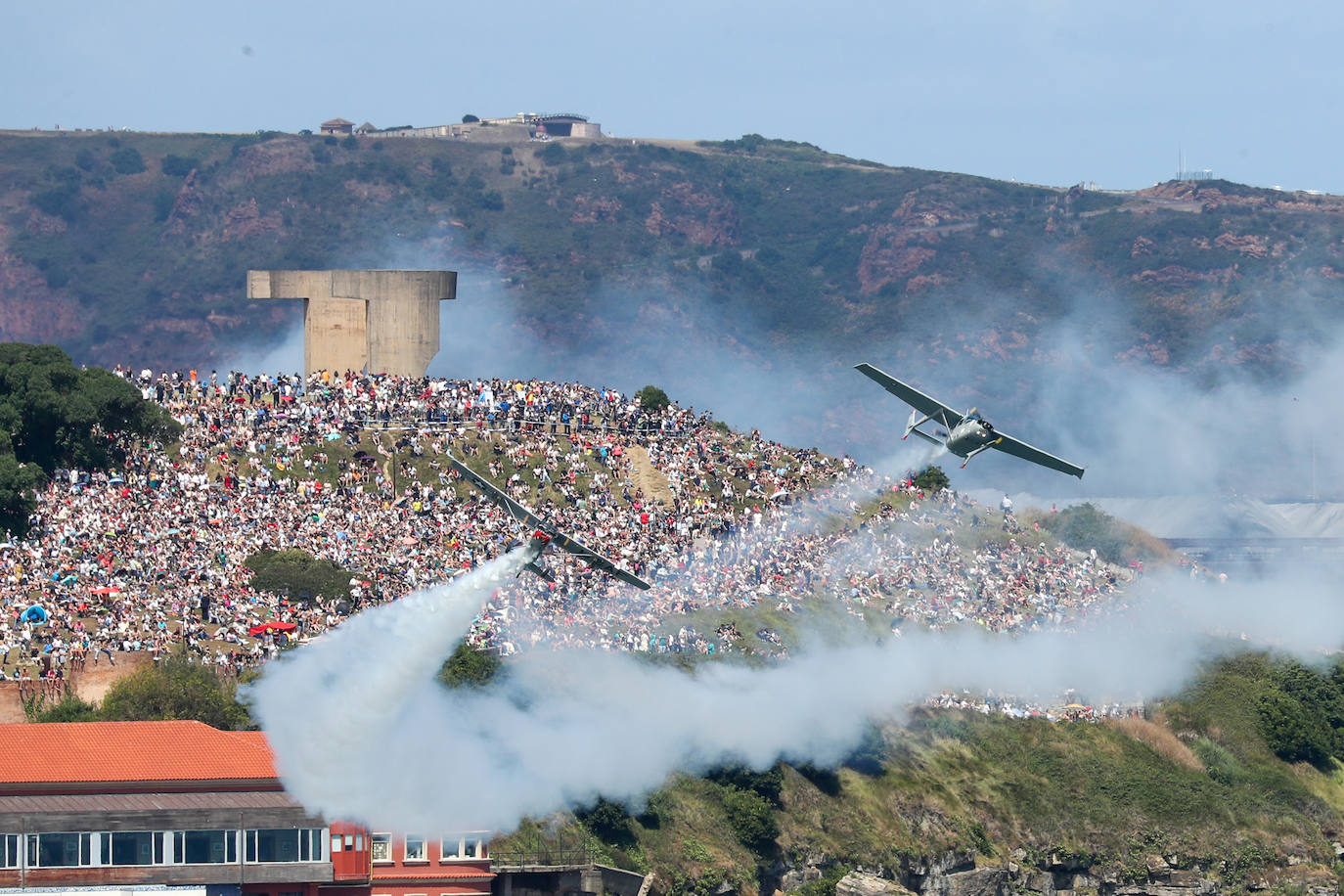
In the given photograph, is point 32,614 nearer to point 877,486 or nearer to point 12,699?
point 12,699

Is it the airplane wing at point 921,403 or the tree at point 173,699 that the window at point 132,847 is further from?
the airplane wing at point 921,403

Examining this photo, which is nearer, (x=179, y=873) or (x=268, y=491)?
(x=179, y=873)

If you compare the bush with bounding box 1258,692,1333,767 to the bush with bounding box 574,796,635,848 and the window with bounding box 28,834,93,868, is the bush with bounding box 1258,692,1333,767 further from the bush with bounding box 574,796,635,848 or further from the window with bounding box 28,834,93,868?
the window with bounding box 28,834,93,868

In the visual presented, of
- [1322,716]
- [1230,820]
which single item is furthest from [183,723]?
[1322,716]

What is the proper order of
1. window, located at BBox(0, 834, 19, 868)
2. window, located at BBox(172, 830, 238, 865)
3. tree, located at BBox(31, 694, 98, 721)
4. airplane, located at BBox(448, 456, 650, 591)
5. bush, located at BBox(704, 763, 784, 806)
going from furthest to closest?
bush, located at BBox(704, 763, 784, 806) → tree, located at BBox(31, 694, 98, 721) → airplane, located at BBox(448, 456, 650, 591) → window, located at BBox(172, 830, 238, 865) → window, located at BBox(0, 834, 19, 868)

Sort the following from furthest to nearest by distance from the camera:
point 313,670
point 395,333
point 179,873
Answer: point 395,333
point 313,670
point 179,873

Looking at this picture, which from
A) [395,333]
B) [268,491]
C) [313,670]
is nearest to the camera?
[313,670]

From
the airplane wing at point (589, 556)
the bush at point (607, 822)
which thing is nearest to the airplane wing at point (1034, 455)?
the airplane wing at point (589, 556)

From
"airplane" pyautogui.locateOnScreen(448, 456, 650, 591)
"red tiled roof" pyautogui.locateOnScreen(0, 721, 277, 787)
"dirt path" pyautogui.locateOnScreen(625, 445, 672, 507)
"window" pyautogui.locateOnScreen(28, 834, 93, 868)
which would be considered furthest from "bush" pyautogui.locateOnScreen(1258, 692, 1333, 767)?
"window" pyautogui.locateOnScreen(28, 834, 93, 868)
